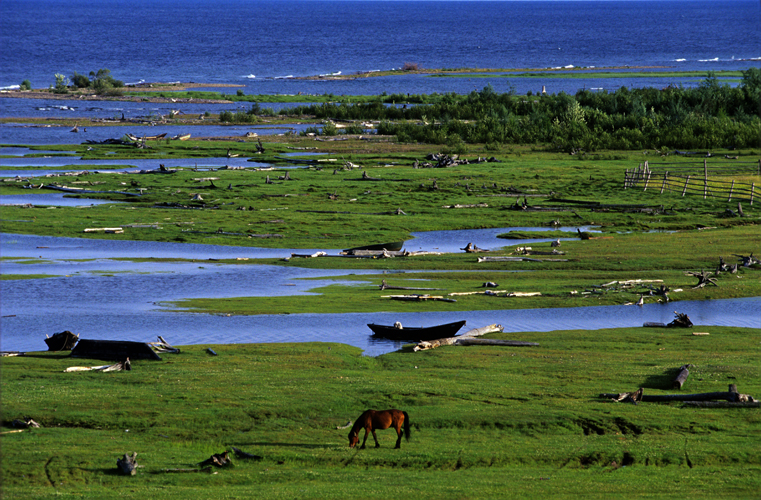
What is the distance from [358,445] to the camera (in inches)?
655

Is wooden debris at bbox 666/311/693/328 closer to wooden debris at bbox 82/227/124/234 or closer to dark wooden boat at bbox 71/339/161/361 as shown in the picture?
dark wooden boat at bbox 71/339/161/361

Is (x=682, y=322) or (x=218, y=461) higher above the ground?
(x=218, y=461)

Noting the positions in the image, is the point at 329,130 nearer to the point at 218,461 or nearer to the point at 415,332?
the point at 415,332

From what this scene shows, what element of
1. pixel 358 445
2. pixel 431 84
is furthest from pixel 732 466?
pixel 431 84

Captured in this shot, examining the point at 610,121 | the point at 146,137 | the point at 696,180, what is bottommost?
the point at 696,180

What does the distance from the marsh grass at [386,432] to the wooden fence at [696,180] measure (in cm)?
2925

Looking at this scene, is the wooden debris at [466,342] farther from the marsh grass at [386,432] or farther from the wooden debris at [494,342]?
the marsh grass at [386,432]

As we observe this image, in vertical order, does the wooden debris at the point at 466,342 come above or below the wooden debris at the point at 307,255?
below

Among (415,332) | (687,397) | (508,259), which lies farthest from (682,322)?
(508,259)

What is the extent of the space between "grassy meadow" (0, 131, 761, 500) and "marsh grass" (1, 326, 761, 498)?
0.17 ft

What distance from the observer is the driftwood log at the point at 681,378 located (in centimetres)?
2055

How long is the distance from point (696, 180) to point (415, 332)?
3423cm

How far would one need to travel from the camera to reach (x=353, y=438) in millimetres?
16109

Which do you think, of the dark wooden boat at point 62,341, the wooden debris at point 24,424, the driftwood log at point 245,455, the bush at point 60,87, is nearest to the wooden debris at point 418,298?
the dark wooden boat at point 62,341
